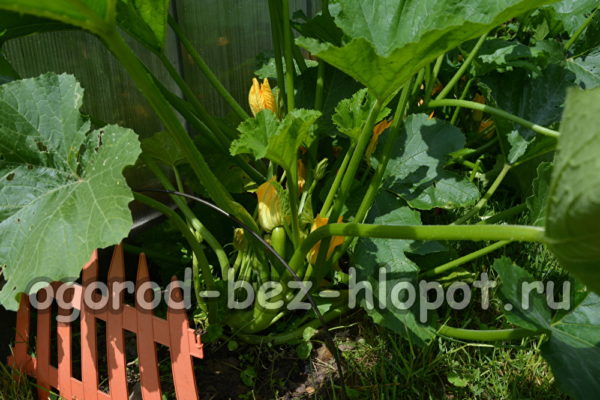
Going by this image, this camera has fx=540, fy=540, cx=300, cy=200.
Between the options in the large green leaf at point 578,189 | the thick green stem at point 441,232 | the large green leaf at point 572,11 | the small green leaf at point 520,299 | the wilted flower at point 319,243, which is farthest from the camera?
the large green leaf at point 572,11

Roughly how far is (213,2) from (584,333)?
162 centimetres

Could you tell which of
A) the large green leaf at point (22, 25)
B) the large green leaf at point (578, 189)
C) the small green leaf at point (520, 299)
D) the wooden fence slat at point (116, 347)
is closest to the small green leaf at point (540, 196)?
the small green leaf at point (520, 299)

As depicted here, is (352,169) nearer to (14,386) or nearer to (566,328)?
(566,328)

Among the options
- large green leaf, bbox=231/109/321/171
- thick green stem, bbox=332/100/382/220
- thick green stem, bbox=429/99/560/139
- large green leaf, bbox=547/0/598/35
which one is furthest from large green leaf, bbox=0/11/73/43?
large green leaf, bbox=547/0/598/35

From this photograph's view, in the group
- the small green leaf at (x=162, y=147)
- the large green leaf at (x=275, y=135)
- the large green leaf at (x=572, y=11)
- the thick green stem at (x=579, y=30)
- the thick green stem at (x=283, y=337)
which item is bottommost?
the thick green stem at (x=283, y=337)

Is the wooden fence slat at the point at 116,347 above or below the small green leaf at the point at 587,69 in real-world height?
below

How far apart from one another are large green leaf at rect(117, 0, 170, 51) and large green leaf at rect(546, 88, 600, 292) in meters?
0.81

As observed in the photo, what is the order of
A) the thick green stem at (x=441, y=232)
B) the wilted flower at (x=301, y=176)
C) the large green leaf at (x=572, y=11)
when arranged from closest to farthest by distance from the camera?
the thick green stem at (x=441, y=232)
the wilted flower at (x=301, y=176)
the large green leaf at (x=572, y=11)

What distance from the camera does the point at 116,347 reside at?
1.26 m

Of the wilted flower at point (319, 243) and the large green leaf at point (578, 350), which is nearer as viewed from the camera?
the large green leaf at point (578, 350)

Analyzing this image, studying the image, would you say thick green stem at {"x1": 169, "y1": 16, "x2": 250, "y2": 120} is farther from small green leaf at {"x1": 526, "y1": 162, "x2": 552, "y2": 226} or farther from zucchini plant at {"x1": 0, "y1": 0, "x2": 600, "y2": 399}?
small green leaf at {"x1": 526, "y1": 162, "x2": 552, "y2": 226}

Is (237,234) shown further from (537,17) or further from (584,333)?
(537,17)

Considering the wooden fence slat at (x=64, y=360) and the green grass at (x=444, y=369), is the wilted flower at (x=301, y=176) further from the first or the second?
the wooden fence slat at (x=64, y=360)

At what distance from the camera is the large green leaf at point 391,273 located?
4.33 feet
